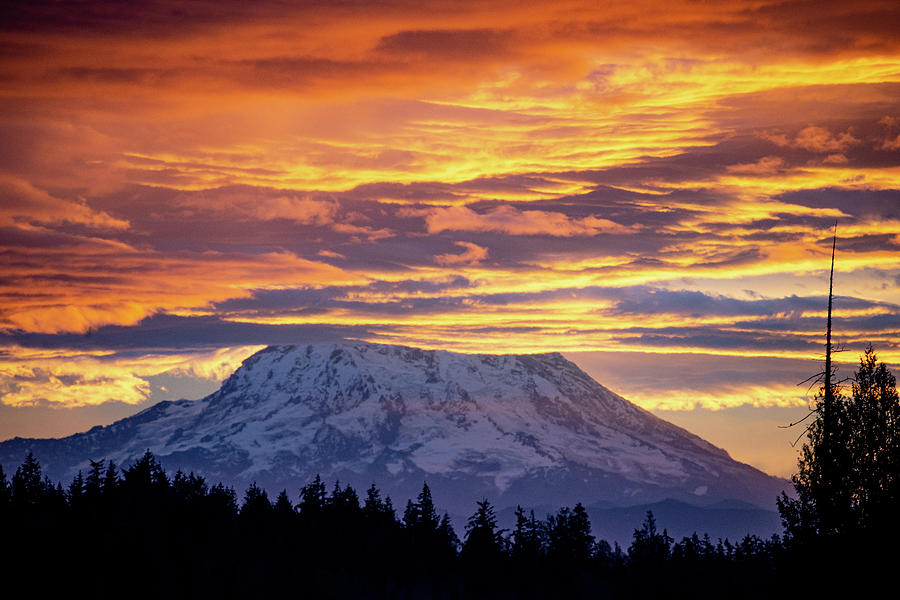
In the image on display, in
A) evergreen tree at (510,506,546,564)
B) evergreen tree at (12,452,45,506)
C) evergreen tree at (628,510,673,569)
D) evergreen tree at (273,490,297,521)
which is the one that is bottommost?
evergreen tree at (628,510,673,569)

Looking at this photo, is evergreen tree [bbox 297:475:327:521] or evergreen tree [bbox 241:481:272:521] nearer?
evergreen tree [bbox 241:481:272:521]

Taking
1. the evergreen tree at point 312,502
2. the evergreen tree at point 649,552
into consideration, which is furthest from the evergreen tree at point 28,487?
the evergreen tree at point 649,552

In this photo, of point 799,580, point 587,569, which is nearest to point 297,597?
point 587,569

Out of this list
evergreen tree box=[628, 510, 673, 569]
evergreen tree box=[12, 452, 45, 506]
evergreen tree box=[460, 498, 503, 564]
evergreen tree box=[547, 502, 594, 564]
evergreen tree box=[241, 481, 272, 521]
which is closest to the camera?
evergreen tree box=[12, 452, 45, 506]

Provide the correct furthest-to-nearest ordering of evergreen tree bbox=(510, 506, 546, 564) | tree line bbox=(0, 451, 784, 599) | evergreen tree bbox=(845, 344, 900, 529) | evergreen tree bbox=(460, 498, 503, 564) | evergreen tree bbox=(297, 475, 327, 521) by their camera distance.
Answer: evergreen tree bbox=(297, 475, 327, 521), evergreen tree bbox=(510, 506, 546, 564), evergreen tree bbox=(460, 498, 503, 564), tree line bbox=(0, 451, 784, 599), evergreen tree bbox=(845, 344, 900, 529)

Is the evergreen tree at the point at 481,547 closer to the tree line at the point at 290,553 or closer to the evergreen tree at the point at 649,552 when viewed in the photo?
the tree line at the point at 290,553

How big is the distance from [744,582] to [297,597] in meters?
53.8

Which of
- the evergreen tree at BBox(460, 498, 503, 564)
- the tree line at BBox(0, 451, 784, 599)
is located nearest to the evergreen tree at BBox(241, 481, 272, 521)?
the tree line at BBox(0, 451, 784, 599)

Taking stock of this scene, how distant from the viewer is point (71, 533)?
99.3m

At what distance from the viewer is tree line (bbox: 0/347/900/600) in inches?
2142

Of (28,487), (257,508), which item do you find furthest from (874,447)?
(28,487)

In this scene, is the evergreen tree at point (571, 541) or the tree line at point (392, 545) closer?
the tree line at point (392, 545)

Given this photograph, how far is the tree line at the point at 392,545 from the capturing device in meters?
54.4

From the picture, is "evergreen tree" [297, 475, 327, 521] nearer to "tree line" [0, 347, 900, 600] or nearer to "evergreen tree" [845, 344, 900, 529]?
"tree line" [0, 347, 900, 600]
